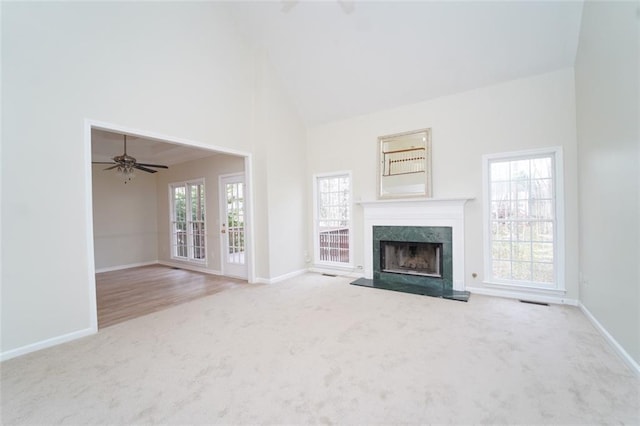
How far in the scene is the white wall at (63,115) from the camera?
2.51 metres

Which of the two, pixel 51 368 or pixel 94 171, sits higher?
pixel 94 171

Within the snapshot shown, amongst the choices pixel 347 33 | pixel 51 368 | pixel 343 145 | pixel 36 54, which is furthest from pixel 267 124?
pixel 51 368

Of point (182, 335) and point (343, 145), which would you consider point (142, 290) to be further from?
point (343, 145)

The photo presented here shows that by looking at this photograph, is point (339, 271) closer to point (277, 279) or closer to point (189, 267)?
point (277, 279)

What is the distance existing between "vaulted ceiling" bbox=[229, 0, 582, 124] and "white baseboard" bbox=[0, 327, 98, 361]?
4.60 meters

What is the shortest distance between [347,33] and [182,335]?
4.37 meters

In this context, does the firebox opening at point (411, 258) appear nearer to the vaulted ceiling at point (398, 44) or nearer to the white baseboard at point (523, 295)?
the white baseboard at point (523, 295)

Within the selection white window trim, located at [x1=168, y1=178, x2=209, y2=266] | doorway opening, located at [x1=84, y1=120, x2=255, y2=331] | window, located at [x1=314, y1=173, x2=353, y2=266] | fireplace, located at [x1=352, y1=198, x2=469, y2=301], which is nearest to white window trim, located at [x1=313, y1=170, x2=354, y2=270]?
window, located at [x1=314, y1=173, x2=353, y2=266]

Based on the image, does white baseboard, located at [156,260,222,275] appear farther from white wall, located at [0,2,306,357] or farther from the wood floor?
white wall, located at [0,2,306,357]

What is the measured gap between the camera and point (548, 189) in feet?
12.2

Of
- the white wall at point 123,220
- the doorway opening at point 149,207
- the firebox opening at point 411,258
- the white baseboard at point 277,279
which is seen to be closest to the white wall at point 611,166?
the firebox opening at point 411,258

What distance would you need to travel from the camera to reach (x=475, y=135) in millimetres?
4133

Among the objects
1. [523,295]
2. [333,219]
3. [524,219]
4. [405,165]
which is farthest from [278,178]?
[523,295]

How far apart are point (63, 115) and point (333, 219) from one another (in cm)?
409
